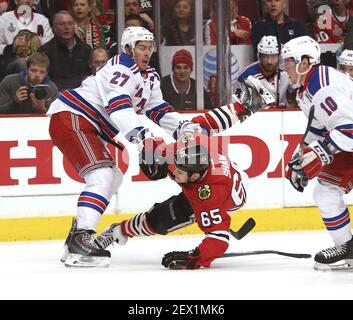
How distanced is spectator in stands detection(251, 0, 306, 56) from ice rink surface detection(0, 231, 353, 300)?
1.69 m

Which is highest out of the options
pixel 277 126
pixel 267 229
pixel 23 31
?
pixel 23 31

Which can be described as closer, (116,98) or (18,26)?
(116,98)

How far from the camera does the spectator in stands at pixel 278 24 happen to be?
8.86 meters

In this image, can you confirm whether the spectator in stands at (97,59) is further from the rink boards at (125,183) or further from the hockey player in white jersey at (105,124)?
the hockey player in white jersey at (105,124)

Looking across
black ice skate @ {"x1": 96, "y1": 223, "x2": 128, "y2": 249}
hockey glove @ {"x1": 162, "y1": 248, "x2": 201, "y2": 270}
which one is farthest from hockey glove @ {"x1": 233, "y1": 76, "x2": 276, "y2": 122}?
black ice skate @ {"x1": 96, "y1": 223, "x2": 128, "y2": 249}

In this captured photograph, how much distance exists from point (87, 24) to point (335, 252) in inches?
109

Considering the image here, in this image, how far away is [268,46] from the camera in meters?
8.67

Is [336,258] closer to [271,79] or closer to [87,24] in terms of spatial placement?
[271,79]

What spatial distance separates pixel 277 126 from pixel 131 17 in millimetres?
1119

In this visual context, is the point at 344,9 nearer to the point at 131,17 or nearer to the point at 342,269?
the point at 131,17

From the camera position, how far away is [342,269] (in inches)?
258

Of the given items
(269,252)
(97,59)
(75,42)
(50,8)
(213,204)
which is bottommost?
(269,252)

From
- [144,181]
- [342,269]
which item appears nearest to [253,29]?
[144,181]

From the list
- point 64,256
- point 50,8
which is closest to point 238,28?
point 50,8
